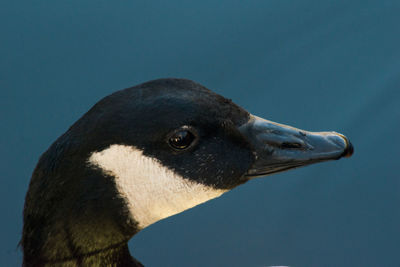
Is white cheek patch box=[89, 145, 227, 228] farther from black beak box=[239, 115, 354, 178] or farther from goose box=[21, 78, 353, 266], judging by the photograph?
black beak box=[239, 115, 354, 178]

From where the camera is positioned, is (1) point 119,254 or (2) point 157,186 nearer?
(2) point 157,186

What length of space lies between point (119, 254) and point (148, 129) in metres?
0.57

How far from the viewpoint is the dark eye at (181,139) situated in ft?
6.15

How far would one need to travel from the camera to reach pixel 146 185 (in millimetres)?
1902

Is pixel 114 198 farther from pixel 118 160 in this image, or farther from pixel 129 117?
pixel 129 117

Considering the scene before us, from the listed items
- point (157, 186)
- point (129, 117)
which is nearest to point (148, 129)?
point (129, 117)

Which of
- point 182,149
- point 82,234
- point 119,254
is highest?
point 182,149

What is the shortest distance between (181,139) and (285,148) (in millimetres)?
426

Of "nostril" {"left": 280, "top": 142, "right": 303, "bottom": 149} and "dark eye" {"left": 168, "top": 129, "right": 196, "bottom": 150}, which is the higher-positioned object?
"dark eye" {"left": 168, "top": 129, "right": 196, "bottom": 150}

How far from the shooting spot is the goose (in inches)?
71.5

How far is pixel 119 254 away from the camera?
81.3 inches

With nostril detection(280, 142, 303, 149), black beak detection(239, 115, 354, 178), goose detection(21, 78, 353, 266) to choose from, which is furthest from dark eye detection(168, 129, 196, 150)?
nostril detection(280, 142, 303, 149)

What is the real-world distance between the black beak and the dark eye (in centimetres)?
23

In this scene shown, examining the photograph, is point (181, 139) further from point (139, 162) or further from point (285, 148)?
point (285, 148)
